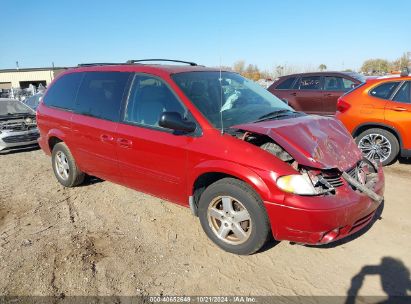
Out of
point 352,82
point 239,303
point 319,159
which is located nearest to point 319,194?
point 319,159

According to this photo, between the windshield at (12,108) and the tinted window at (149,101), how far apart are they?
7.02 m

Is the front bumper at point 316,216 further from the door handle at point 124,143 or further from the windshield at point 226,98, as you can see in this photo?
the door handle at point 124,143

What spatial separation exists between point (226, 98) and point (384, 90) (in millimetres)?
3917

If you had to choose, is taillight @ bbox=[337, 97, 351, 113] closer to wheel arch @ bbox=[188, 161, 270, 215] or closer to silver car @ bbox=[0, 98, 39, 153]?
wheel arch @ bbox=[188, 161, 270, 215]

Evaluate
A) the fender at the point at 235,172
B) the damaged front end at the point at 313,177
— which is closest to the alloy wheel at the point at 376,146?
the damaged front end at the point at 313,177

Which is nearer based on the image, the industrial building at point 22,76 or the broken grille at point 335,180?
the broken grille at point 335,180

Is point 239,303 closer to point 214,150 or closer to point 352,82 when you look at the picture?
point 214,150

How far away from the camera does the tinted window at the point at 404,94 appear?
620cm

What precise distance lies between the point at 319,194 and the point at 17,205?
4.28 meters

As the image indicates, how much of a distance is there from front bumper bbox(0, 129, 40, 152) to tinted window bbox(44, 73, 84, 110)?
3.63 m

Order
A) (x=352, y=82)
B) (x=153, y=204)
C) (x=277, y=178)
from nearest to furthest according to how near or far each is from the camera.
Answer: (x=277, y=178) → (x=153, y=204) → (x=352, y=82)

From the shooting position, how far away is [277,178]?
10.0 ft

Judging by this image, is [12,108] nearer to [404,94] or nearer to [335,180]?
[335,180]

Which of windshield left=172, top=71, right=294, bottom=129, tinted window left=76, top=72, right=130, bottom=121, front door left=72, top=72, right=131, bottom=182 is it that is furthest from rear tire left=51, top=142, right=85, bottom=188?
windshield left=172, top=71, right=294, bottom=129
